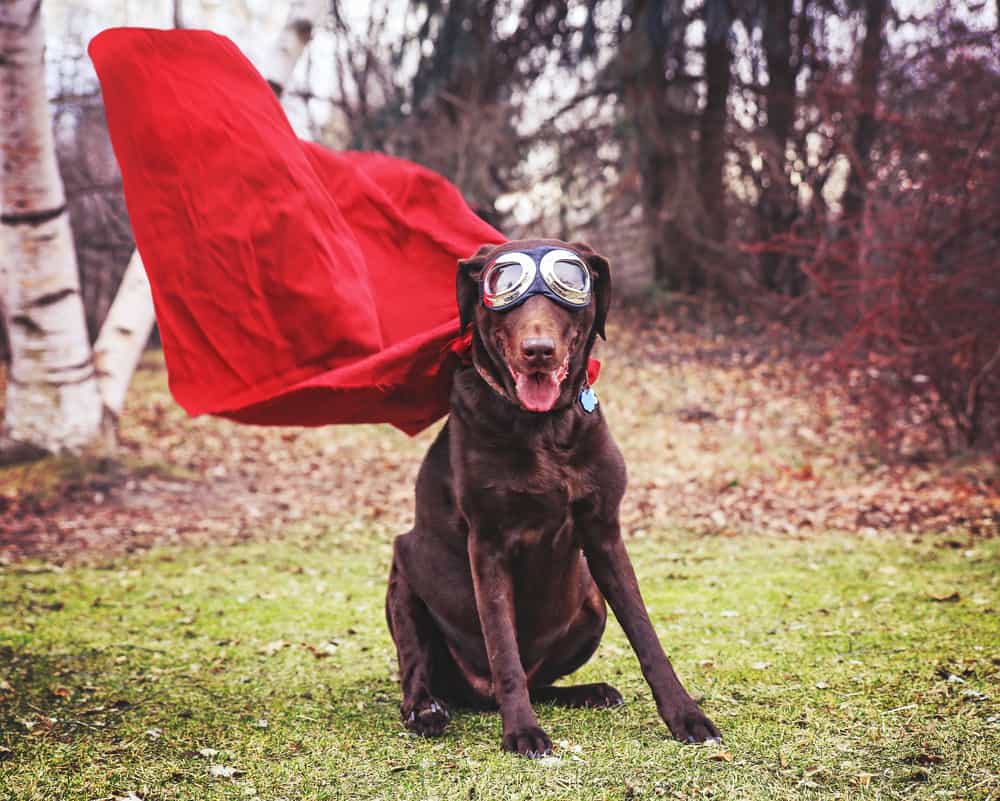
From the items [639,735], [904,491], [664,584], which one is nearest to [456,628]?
[639,735]

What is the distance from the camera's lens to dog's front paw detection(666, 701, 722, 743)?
3.44 metres

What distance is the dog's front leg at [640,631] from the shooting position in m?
3.48

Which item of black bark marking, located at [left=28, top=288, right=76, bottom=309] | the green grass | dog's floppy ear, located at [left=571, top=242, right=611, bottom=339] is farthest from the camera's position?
black bark marking, located at [left=28, top=288, right=76, bottom=309]

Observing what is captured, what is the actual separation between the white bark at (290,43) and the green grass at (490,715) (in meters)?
4.66

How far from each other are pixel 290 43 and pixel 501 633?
7589 millimetres

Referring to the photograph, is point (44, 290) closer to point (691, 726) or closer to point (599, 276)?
point (599, 276)

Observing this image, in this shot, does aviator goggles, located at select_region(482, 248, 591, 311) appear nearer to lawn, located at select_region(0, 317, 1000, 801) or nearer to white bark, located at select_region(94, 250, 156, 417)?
lawn, located at select_region(0, 317, 1000, 801)

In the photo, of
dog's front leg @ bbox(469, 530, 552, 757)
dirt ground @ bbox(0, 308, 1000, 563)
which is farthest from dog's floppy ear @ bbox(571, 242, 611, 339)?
Result: dirt ground @ bbox(0, 308, 1000, 563)

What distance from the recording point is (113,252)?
579 inches

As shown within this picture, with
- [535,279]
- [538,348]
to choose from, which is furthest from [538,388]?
[535,279]

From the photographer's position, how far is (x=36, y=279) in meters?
9.09

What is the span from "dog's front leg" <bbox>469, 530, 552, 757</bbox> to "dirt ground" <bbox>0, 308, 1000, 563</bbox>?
5404 mm

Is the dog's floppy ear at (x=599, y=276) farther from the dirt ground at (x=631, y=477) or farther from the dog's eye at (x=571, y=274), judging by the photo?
the dirt ground at (x=631, y=477)

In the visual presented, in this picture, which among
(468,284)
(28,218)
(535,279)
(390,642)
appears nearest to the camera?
(535,279)
